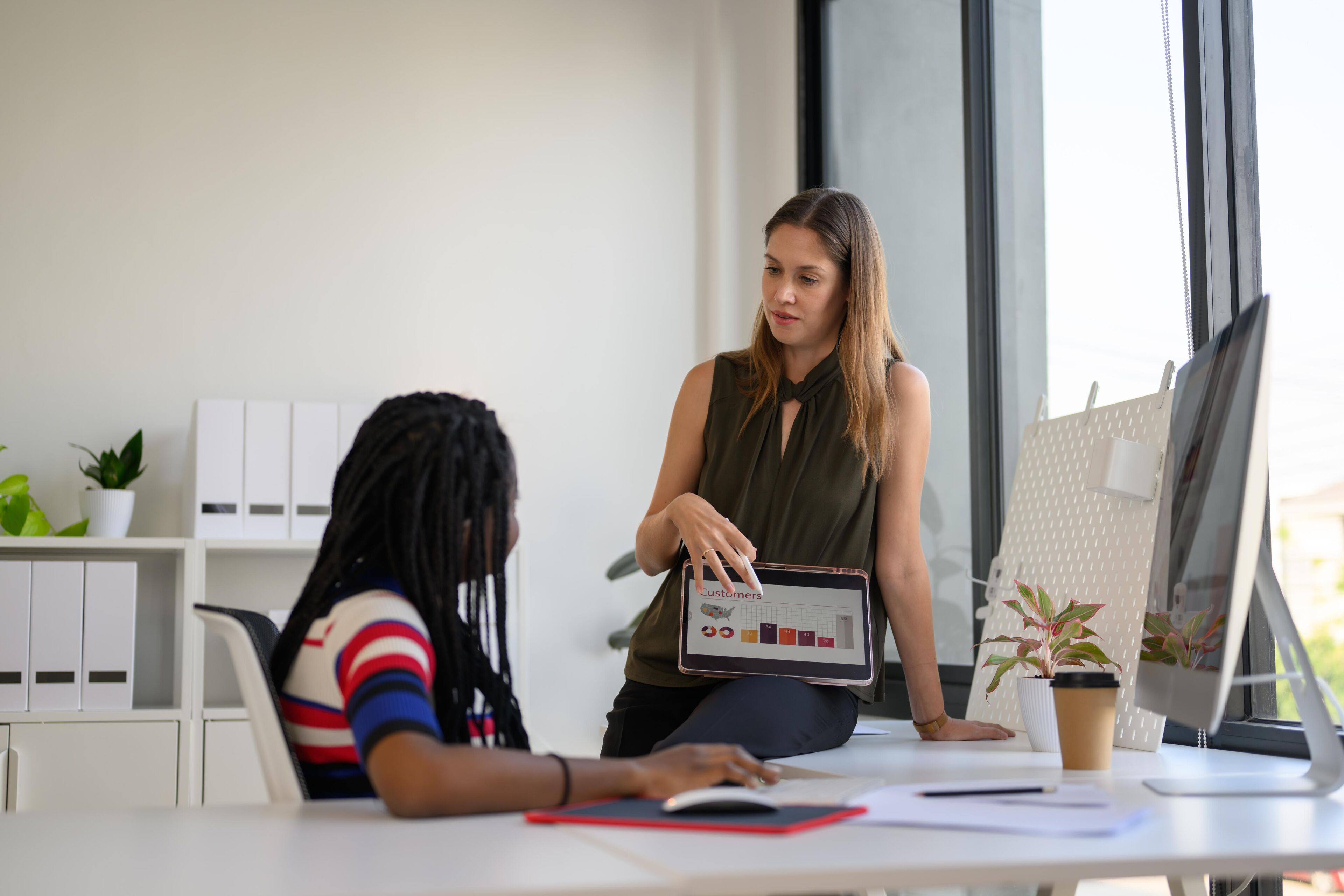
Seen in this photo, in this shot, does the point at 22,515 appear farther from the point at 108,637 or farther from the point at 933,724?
the point at 933,724

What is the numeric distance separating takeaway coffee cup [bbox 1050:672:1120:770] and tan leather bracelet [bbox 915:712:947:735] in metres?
0.36

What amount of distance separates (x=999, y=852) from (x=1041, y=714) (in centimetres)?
71

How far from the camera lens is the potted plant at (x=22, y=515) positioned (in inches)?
99.4

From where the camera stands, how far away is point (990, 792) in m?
0.99

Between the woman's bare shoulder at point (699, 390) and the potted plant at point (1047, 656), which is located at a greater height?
the woman's bare shoulder at point (699, 390)

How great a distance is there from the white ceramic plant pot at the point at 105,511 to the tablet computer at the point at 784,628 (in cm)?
170

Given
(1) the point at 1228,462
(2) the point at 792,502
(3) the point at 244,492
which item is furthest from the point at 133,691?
(1) the point at 1228,462

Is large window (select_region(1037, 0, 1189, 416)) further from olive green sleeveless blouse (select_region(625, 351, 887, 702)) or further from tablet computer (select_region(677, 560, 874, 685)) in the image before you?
tablet computer (select_region(677, 560, 874, 685))

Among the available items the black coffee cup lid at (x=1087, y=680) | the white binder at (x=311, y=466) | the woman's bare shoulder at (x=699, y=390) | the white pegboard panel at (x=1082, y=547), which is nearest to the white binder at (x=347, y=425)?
the white binder at (x=311, y=466)

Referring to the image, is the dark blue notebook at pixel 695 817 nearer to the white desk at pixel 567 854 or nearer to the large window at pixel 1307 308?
the white desk at pixel 567 854

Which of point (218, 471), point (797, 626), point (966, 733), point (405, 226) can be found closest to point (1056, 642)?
point (966, 733)

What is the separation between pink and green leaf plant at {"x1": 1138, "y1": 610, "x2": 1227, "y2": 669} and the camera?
3.19ft

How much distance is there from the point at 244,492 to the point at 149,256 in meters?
0.76

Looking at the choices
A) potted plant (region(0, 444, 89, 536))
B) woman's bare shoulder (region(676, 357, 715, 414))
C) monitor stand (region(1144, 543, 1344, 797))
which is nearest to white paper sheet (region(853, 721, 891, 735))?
woman's bare shoulder (region(676, 357, 715, 414))
